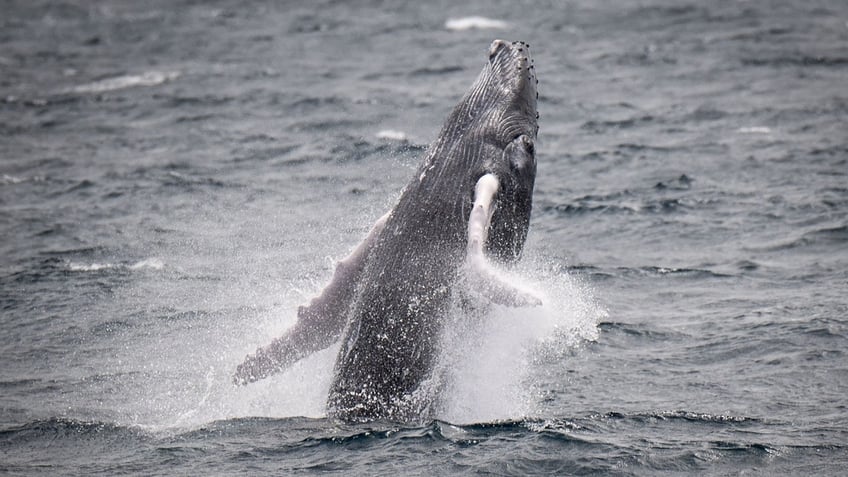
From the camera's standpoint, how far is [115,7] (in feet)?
175

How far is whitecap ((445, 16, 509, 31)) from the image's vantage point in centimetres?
4100

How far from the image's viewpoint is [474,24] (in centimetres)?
4188

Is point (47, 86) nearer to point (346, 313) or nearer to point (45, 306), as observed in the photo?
point (45, 306)

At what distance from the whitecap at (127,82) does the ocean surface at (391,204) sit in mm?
163

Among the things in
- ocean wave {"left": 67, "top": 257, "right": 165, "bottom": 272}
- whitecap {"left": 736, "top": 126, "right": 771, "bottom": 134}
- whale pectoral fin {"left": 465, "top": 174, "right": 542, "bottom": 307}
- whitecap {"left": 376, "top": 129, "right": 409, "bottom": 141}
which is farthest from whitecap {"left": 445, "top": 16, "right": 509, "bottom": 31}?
whale pectoral fin {"left": 465, "top": 174, "right": 542, "bottom": 307}

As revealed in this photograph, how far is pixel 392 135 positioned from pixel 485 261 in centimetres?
1590

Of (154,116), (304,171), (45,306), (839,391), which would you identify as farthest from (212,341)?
(154,116)

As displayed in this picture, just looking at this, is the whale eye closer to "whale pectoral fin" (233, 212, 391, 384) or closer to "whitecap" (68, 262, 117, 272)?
"whale pectoral fin" (233, 212, 391, 384)

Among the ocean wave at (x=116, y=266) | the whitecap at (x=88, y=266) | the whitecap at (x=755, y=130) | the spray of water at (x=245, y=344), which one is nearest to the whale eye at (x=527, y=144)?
the spray of water at (x=245, y=344)

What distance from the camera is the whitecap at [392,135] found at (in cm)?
2698

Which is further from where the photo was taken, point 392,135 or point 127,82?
point 127,82

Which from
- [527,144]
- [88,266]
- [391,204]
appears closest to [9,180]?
[88,266]

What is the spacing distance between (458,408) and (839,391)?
4.65 metres

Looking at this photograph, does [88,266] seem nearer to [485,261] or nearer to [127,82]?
[485,261]
